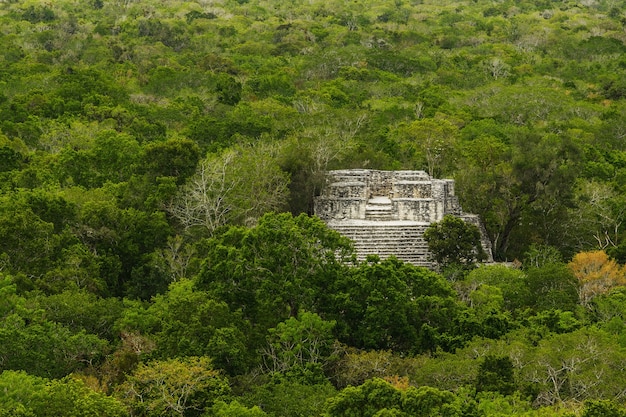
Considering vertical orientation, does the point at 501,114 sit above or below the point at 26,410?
below

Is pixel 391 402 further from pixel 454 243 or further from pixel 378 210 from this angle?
pixel 378 210

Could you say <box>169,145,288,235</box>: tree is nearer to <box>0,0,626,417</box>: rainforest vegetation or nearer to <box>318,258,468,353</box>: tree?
<box>0,0,626,417</box>: rainforest vegetation


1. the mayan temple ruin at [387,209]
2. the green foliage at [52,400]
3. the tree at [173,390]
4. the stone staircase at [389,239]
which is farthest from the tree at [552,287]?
the green foliage at [52,400]

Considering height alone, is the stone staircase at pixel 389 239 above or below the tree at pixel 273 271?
below

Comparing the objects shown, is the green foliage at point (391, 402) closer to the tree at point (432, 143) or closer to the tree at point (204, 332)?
the tree at point (204, 332)

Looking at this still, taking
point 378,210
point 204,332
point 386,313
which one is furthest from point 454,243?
point 204,332

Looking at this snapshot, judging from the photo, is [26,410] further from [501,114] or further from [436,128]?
[501,114]

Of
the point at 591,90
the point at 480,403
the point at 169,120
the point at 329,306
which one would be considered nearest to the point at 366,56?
the point at 591,90
